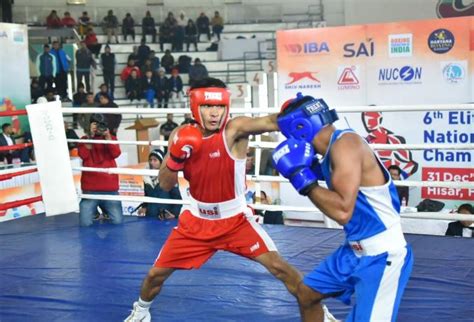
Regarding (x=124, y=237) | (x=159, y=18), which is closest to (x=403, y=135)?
(x=124, y=237)

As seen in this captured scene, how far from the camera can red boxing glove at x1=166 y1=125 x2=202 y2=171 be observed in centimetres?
341

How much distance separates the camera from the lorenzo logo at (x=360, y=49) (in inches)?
363

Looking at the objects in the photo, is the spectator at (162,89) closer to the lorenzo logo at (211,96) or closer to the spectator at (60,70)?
the spectator at (60,70)

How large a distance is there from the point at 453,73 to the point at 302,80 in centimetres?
194

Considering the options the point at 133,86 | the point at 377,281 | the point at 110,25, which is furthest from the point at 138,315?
the point at 110,25

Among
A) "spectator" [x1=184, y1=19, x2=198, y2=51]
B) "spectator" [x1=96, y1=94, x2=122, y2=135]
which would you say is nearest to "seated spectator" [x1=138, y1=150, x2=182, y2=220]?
"spectator" [x1=96, y1=94, x2=122, y2=135]

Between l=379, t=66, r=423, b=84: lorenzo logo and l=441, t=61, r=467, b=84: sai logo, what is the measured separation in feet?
0.99

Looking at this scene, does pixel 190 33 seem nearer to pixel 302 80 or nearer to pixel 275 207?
pixel 302 80

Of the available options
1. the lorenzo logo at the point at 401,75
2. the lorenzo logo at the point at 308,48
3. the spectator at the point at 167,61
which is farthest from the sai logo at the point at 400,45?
the spectator at the point at 167,61

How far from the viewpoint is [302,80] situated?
31.8ft

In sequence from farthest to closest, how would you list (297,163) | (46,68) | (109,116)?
(46,68)
(109,116)
(297,163)

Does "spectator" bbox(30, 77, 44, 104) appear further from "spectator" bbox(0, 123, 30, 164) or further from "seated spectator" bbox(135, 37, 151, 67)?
"spectator" bbox(0, 123, 30, 164)

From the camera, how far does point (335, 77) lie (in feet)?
31.1

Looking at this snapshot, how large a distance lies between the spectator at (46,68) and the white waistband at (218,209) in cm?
1211
